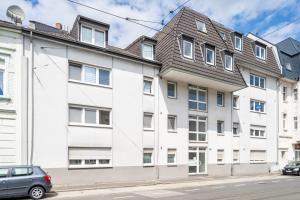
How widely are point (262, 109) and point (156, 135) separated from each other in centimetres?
1281

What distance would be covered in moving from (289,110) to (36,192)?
26672 millimetres

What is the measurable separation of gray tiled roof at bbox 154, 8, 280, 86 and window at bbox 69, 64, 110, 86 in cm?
421

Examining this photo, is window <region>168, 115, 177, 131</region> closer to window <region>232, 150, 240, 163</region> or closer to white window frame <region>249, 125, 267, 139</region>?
window <region>232, 150, 240, 163</region>

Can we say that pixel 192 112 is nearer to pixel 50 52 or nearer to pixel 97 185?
pixel 97 185

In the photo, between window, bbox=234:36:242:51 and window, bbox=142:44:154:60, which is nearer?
window, bbox=142:44:154:60

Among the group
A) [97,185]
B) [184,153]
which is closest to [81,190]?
[97,185]

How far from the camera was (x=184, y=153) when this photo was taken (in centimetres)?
2216

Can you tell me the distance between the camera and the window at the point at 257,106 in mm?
27844

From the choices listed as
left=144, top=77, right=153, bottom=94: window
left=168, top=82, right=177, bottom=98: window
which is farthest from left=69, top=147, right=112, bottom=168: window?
left=168, top=82, right=177, bottom=98: window

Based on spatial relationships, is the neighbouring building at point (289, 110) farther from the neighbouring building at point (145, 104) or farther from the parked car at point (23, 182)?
the parked car at point (23, 182)

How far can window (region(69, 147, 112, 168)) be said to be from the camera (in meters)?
17.5

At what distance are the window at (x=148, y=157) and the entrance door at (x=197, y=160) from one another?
3495 millimetres

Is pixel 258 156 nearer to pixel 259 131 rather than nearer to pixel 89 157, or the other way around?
pixel 259 131

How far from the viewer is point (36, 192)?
504 inches
